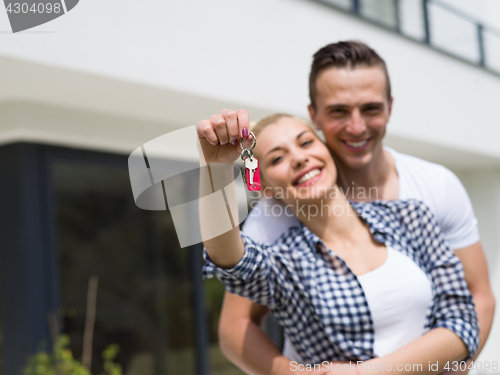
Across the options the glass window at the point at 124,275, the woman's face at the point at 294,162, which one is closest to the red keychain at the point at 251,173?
the woman's face at the point at 294,162

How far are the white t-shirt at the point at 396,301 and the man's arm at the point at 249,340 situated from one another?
26 centimetres

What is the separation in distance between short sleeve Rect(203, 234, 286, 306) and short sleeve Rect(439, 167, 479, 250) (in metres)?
0.55

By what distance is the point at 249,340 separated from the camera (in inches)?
63.2

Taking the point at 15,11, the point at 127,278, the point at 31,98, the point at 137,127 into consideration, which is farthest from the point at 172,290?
the point at 15,11

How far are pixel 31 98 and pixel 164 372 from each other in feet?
9.90

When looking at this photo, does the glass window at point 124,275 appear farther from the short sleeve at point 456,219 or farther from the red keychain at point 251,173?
the red keychain at point 251,173

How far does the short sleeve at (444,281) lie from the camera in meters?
1.49

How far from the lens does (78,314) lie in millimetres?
5504

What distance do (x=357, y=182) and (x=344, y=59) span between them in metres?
0.37

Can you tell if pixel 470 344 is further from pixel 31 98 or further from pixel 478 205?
pixel 478 205

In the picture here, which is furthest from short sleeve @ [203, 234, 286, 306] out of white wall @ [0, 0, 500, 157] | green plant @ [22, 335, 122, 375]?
green plant @ [22, 335, 122, 375]

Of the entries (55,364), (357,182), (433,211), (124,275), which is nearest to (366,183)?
(357,182)

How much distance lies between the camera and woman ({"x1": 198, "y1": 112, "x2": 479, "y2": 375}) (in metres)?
1.45

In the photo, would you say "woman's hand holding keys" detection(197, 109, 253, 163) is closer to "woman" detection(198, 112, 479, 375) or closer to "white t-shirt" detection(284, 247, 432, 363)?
"woman" detection(198, 112, 479, 375)
